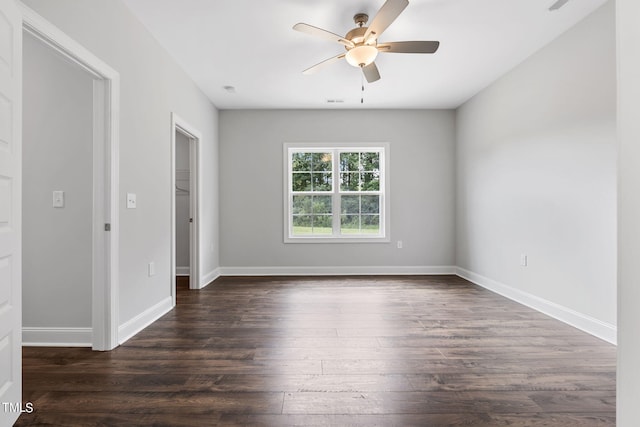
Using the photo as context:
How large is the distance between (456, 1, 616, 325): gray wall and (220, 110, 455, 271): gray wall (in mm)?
761

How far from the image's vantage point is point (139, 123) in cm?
278

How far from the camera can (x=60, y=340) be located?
2.39 meters

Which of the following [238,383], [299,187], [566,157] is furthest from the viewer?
[299,187]

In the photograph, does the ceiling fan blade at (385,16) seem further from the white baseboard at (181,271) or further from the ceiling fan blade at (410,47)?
the white baseboard at (181,271)

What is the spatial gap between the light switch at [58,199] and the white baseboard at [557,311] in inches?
165

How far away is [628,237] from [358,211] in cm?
450

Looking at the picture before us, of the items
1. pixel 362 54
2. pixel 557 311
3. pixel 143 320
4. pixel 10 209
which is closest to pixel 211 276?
pixel 143 320

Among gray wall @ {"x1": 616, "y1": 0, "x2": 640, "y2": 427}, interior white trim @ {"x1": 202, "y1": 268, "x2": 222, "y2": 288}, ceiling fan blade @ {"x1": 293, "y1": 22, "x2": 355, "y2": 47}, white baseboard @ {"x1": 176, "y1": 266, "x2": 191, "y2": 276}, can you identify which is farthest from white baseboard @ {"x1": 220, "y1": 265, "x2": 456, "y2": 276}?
gray wall @ {"x1": 616, "y1": 0, "x2": 640, "y2": 427}

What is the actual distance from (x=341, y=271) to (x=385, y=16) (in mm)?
3729

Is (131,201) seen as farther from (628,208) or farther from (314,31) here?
(628,208)

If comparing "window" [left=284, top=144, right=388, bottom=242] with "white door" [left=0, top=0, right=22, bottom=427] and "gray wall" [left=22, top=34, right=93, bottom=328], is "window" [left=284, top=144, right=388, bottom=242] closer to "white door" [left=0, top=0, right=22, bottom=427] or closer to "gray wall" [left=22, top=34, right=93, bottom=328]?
"gray wall" [left=22, top=34, right=93, bottom=328]

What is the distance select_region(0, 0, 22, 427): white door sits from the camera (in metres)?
1.41

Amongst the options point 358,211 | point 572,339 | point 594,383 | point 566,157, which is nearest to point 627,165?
point 594,383

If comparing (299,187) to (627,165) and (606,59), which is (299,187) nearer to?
(606,59)
